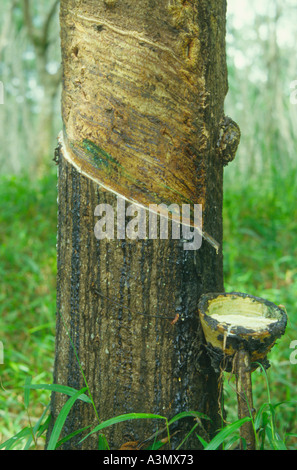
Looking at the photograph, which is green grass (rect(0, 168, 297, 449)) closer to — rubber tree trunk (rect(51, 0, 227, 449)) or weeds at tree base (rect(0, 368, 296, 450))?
weeds at tree base (rect(0, 368, 296, 450))

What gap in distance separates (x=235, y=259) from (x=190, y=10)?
7.72 feet

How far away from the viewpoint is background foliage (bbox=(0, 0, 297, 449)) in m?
2.09

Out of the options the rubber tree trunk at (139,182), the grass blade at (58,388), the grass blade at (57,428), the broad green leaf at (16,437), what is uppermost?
the rubber tree trunk at (139,182)

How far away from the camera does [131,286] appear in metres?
1.15

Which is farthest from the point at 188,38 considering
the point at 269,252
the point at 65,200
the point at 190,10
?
the point at 269,252

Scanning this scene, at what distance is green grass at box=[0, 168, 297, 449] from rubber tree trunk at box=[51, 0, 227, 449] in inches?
12.9

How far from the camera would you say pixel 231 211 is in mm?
3596

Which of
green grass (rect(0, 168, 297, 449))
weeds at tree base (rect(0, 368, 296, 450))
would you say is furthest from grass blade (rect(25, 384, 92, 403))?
green grass (rect(0, 168, 297, 449))

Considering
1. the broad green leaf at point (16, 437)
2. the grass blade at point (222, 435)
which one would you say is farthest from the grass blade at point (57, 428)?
the grass blade at point (222, 435)

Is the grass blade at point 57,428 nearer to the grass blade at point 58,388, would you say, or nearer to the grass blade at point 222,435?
the grass blade at point 58,388

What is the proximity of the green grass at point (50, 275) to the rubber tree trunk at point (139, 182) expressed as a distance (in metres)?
0.33

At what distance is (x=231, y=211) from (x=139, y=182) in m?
2.58

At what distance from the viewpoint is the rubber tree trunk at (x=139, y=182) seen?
111cm

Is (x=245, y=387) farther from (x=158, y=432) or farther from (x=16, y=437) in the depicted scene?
(x=16, y=437)
